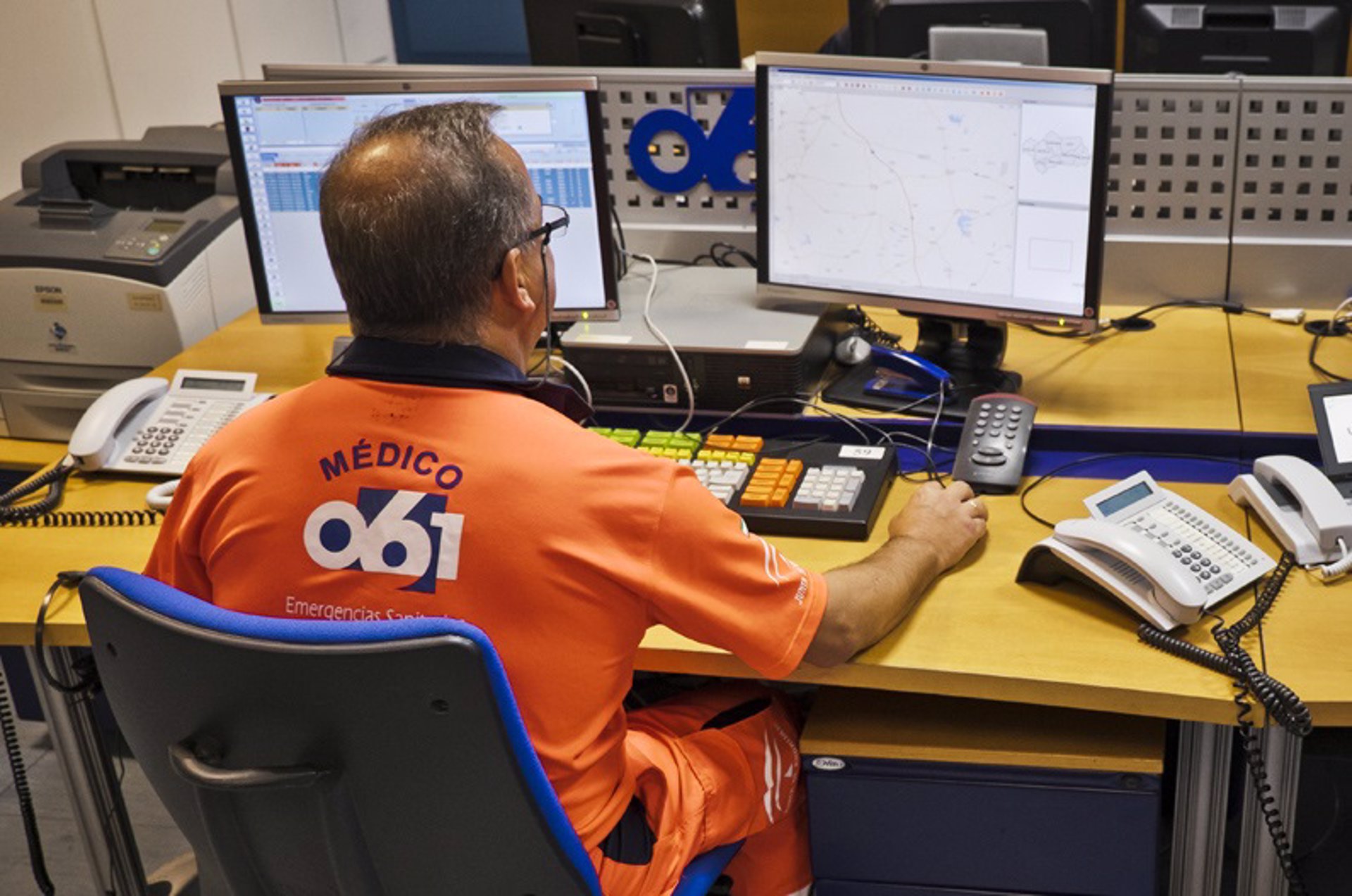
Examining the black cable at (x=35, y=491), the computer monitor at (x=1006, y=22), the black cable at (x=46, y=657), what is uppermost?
the computer monitor at (x=1006, y=22)

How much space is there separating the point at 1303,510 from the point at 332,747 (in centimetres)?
118

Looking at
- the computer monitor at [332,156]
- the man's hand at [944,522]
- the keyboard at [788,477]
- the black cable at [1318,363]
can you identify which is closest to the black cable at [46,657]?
the computer monitor at [332,156]

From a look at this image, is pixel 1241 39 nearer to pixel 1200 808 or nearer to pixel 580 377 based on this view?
pixel 580 377

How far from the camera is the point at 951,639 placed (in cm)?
163

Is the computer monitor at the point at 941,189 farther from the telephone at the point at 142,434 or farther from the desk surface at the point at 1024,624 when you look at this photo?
the telephone at the point at 142,434

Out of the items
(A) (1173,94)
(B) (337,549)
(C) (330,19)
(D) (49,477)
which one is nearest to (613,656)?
(B) (337,549)

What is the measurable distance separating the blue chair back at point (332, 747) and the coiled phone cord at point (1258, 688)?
2.25 feet

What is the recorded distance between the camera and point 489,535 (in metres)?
1.32

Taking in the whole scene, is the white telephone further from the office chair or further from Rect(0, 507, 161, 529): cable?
the office chair

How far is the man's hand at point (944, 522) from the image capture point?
175 cm

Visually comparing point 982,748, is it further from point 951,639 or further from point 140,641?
point 140,641

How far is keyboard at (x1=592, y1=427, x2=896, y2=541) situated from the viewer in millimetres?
1873

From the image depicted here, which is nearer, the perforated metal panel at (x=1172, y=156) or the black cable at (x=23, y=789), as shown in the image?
the black cable at (x=23, y=789)

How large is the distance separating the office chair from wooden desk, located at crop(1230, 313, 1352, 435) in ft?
3.99
